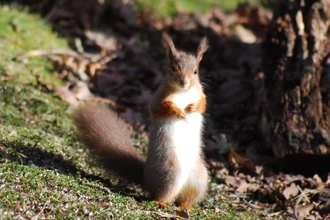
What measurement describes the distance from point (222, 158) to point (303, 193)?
3.19 feet

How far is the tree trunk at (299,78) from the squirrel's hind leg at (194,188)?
1.14 m

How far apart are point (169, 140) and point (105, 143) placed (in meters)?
0.52

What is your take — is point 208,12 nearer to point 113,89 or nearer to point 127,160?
point 113,89

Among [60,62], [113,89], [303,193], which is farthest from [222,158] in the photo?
[60,62]

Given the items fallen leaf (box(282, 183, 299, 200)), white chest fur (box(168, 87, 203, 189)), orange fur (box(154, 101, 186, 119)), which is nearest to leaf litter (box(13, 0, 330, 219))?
fallen leaf (box(282, 183, 299, 200))

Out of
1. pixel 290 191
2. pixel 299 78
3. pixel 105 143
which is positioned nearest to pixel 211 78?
pixel 299 78

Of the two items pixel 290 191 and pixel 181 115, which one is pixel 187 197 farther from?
pixel 290 191

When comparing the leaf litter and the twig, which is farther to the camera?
the twig

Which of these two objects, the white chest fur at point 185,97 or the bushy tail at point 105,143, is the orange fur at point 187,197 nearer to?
the bushy tail at point 105,143

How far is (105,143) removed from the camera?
432 centimetres

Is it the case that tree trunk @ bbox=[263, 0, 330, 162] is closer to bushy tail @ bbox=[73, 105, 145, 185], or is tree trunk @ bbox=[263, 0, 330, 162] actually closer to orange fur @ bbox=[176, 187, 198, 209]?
orange fur @ bbox=[176, 187, 198, 209]

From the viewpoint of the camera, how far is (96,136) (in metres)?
4.32

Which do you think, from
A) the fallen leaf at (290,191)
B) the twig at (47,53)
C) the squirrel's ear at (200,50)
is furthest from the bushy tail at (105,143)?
the twig at (47,53)

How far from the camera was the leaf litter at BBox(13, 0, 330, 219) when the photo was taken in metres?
4.91
